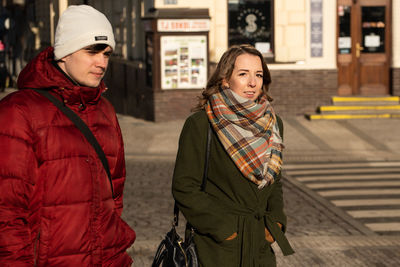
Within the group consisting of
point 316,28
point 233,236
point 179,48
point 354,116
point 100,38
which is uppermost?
point 316,28

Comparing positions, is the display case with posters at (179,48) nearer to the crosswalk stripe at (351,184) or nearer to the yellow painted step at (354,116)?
the yellow painted step at (354,116)

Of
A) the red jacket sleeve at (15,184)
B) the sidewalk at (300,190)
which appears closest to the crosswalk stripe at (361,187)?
the sidewalk at (300,190)

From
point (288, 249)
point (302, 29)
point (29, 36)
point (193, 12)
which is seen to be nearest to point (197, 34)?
point (193, 12)

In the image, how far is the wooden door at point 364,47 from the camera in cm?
2142

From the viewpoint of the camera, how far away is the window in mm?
21062

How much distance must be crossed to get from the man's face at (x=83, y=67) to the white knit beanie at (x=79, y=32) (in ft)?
0.10

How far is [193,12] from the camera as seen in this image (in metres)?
20.1

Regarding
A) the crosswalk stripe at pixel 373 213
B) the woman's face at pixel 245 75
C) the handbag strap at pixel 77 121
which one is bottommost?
the crosswalk stripe at pixel 373 213

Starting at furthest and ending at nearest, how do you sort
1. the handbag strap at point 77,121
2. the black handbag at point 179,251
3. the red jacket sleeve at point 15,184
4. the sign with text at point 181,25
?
the sign with text at point 181,25 → the black handbag at point 179,251 → the handbag strap at point 77,121 → the red jacket sleeve at point 15,184

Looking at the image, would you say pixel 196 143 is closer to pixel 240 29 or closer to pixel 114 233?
pixel 114 233

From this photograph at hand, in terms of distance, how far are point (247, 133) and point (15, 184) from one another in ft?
4.90

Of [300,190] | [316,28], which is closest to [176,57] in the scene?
[316,28]

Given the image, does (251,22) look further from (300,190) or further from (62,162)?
(62,162)

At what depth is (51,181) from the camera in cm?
342
